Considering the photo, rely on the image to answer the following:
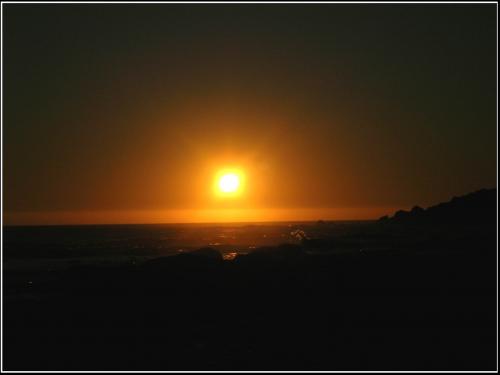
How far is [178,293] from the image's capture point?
2833 cm

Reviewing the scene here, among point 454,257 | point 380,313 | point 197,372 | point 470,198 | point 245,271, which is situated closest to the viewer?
point 197,372

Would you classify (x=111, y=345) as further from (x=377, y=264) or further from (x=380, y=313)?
(x=377, y=264)

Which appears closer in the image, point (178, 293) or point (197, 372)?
point (197, 372)

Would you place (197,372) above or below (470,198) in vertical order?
below

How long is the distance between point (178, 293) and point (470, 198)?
342 ft

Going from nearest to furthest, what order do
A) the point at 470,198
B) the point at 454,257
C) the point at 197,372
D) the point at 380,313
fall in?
the point at 197,372 → the point at 380,313 → the point at 454,257 → the point at 470,198

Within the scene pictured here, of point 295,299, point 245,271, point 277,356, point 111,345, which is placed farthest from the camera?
point 245,271

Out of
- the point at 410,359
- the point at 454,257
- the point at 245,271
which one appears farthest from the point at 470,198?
the point at 410,359

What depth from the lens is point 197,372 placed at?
17.3m

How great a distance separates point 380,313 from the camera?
23656mm

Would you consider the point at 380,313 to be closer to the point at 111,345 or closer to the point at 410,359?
the point at 410,359

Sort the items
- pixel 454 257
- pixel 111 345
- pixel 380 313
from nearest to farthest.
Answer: pixel 111 345, pixel 380 313, pixel 454 257

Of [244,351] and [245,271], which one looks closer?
[244,351]

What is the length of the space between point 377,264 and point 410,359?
16.6 metres
